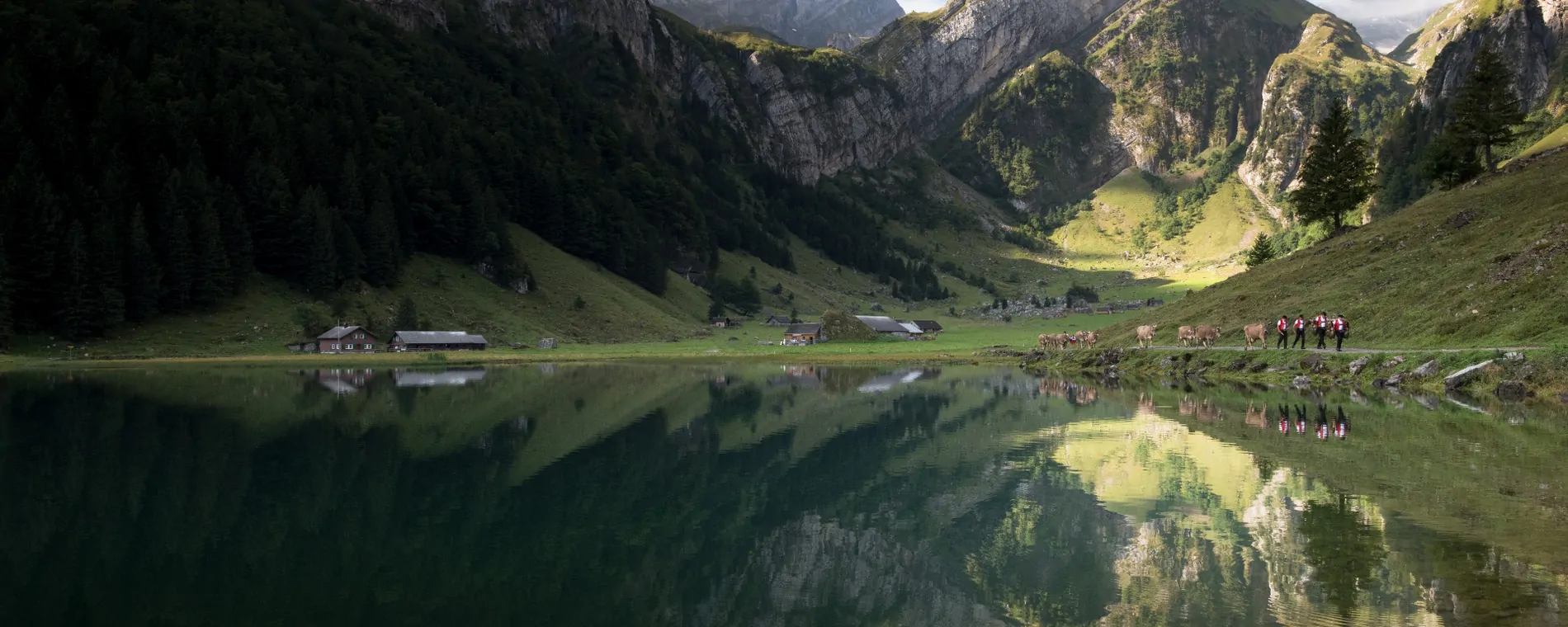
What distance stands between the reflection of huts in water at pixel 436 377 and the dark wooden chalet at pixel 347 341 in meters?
22.1

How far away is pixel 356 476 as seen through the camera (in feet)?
89.0

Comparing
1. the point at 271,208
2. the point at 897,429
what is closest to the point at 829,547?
the point at 897,429

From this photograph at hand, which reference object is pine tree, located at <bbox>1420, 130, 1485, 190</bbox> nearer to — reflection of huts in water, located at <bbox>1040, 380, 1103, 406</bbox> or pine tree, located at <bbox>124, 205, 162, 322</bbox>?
reflection of huts in water, located at <bbox>1040, 380, 1103, 406</bbox>

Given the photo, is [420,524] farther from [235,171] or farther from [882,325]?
[882,325]

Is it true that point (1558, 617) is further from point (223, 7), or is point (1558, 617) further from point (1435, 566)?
point (223, 7)

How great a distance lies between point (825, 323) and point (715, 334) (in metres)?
18.1

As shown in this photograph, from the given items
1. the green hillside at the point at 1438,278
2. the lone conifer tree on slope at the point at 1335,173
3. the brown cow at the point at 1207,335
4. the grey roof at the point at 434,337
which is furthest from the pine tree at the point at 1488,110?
the grey roof at the point at 434,337

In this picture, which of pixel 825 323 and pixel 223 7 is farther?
pixel 223 7

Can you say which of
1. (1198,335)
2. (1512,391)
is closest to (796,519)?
(1512,391)

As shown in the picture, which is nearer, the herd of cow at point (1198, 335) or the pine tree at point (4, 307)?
the herd of cow at point (1198, 335)

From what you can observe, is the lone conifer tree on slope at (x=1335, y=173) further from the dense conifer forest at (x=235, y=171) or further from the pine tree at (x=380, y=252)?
the pine tree at (x=380, y=252)

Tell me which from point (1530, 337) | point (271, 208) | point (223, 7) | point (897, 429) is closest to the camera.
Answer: point (897, 429)

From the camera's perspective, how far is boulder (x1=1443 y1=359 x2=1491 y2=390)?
42688 mm

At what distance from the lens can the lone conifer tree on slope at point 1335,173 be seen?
86250 mm
